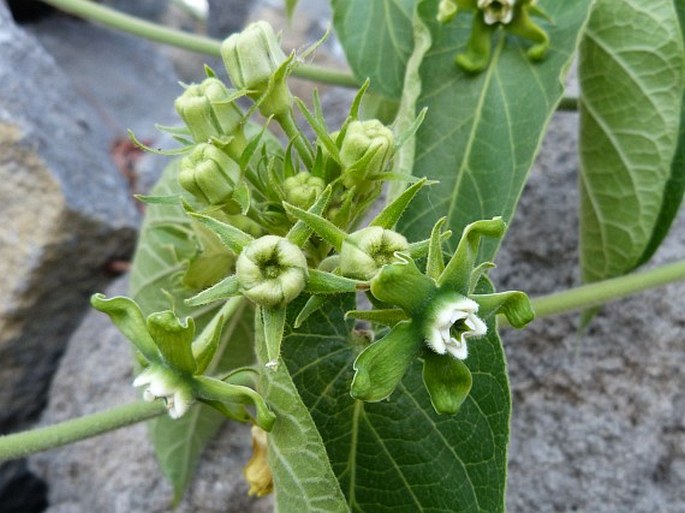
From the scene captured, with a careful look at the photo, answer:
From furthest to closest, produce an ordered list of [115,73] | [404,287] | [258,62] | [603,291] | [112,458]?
[115,73] < [112,458] < [603,291] < [258,62] < [404,287]

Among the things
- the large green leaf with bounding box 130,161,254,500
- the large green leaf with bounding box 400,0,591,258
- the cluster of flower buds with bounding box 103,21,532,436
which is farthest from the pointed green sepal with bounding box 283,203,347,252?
the large green leaf with bounding box 130,161,254,500

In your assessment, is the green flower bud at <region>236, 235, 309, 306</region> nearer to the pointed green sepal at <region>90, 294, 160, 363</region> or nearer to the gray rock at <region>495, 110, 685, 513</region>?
the pointed green sepal at <region>90, 294, 160, 363</region>

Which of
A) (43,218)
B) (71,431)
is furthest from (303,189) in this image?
(43,218)

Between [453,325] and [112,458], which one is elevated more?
[453,325]

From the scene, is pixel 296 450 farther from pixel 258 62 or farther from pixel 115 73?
pixel 115 73

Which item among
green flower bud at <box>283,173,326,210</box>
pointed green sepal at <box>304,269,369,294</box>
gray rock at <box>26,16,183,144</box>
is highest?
pointed green sepal at <box>304,269,369,294</box>

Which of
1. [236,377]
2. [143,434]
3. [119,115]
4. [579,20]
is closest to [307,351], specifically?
[236,377]
